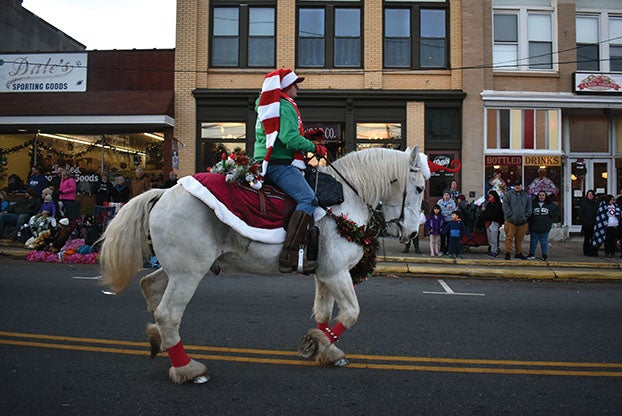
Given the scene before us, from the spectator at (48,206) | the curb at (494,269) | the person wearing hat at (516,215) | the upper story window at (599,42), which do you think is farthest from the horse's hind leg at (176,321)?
the upper story window at (599,42)

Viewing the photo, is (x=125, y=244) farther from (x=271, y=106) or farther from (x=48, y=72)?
(x=48, y=72)

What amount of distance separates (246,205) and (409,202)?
1.66 metres

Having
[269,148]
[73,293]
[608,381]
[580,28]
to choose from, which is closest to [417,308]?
[608,381]

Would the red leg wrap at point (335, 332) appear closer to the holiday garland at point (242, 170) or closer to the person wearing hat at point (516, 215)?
the holiday garland at point (242, 170)

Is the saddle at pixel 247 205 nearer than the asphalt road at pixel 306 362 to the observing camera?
No

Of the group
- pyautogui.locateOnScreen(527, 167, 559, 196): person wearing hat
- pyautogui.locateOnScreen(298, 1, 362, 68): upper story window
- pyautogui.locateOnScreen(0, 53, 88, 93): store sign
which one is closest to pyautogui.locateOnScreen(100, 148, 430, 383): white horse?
pyautogui.locateOnScreen(298, 1, 362, 68): upper story window

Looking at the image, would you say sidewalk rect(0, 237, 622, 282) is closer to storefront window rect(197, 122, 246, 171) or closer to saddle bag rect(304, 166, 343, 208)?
saddle bag rect(304, 166, 343, 208)

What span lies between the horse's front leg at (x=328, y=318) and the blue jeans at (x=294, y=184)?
27.7 inches

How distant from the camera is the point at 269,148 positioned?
4.45m

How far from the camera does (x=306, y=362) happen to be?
4707mm

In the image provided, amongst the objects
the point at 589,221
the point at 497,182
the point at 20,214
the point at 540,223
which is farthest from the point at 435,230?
the point at 20,214

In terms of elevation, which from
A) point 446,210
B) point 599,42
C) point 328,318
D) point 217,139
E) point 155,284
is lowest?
point 328,318

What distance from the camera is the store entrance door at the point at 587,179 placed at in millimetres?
18594

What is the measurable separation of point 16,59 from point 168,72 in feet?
19.6
